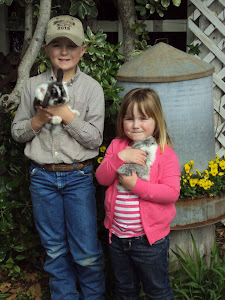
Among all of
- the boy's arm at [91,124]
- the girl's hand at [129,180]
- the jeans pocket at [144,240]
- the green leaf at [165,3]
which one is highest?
the green leaf at [165,3]

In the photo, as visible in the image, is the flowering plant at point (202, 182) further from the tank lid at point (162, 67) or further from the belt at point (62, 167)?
the belt at point (62, 167)

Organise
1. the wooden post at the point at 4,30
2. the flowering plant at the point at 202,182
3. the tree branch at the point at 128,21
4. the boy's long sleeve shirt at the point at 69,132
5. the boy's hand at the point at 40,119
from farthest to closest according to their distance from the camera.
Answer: the wooden post at the point at 4,30 < the tree branch at the point at 128,21 < the flowering plant at the point at 202,182 < the boy's long sleeve shirt at the point at 69,132 < the boy's hand at the point at 40,119

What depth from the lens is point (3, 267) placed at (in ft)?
11.0

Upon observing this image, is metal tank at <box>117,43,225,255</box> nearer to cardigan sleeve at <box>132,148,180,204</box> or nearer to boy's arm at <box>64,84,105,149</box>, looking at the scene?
boy's arm at <box>64,84,105,149</box>

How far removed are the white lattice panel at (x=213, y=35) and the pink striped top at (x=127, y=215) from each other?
1679 mm

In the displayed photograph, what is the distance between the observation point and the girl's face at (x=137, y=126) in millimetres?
2350

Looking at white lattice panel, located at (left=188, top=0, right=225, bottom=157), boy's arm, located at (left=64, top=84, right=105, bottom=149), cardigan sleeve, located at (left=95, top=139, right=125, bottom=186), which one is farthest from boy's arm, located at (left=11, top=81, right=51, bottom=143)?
white lattice panel, located at (left=188, top=0, right=225, bottom=157)

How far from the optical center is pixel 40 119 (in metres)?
2.43

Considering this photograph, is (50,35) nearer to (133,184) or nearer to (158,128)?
(158,128)

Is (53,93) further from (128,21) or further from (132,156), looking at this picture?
(128,21)

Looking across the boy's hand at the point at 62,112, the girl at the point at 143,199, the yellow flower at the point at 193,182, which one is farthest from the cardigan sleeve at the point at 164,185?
the yellow flower at the point at 193,182

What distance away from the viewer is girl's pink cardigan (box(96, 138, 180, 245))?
2277 mm

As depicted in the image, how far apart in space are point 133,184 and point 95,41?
1.24m

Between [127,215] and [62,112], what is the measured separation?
632mm
